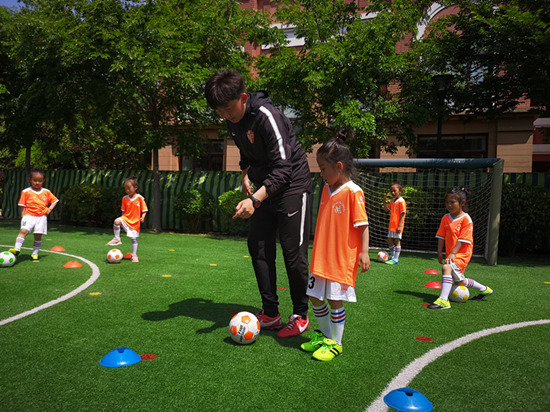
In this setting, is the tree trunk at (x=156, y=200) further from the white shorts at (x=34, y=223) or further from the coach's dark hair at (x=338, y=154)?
the coach's dark hair at (x=338, y=154)

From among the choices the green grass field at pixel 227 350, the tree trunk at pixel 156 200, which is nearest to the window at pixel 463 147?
the tree trunk at pixel 156 200

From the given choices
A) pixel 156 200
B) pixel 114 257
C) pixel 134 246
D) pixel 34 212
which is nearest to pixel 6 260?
pixel 34 212

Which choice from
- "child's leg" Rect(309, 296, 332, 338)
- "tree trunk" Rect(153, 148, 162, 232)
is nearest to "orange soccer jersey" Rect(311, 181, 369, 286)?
"child's leg" Rect(309, 296, 332, 338)

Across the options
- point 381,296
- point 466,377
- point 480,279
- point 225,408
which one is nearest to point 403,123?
point 480,279

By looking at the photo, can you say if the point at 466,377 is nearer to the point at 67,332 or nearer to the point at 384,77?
the point at 67,332

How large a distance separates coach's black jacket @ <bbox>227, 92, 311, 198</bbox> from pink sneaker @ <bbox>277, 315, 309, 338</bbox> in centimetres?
120

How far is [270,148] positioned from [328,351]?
69.9 inches

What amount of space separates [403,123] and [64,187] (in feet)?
43.3

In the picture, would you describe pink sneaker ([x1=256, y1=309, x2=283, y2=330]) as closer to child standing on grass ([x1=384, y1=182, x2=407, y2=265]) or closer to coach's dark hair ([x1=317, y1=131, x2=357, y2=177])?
coach's dark hair ([x1=317, y1=131, x2=357, y2=177])

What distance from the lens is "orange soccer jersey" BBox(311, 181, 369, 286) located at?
344 centimetres

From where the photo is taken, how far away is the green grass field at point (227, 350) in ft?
9.09

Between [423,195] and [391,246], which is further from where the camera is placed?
[423,195]

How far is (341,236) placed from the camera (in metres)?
3.49

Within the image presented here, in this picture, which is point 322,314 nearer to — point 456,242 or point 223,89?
point 223,89
